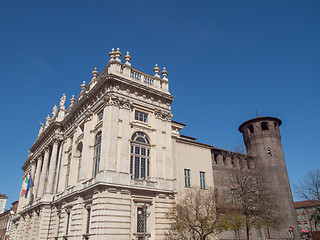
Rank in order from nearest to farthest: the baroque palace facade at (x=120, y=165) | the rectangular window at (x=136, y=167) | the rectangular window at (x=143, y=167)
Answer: the baroque palace facade at (x=120, y=165) < the rectangular window at (x=136, y=167) < the rectangular window at (x=143, y=167)

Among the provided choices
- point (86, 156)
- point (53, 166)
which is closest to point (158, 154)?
point (86, 156)

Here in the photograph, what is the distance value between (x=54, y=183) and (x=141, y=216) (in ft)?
58.8

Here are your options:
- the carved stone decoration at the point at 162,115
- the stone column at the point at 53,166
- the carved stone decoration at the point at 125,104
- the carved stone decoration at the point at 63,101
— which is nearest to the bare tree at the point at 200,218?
the carved stone decoration at the point at 162,115

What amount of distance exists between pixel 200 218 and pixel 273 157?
2564cm

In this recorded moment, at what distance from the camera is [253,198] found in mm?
31156

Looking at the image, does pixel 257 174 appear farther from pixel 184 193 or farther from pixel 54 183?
pixel 54 183

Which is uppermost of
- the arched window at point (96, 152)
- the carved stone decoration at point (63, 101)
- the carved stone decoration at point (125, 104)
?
the carved stone decoration at point (63, 101)

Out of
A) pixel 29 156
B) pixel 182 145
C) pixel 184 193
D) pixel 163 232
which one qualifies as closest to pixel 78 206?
pixel 163 232

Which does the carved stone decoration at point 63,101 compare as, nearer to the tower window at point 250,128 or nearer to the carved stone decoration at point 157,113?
the carved stone decoration at point 157,113

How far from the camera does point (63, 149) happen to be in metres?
34.9

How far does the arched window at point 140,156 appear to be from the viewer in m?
25.0

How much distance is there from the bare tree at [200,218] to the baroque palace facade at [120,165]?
1343mm

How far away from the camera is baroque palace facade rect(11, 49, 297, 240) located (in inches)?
876

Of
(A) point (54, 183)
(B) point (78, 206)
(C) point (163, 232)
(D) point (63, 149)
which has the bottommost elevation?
(C) point (163, 232)
